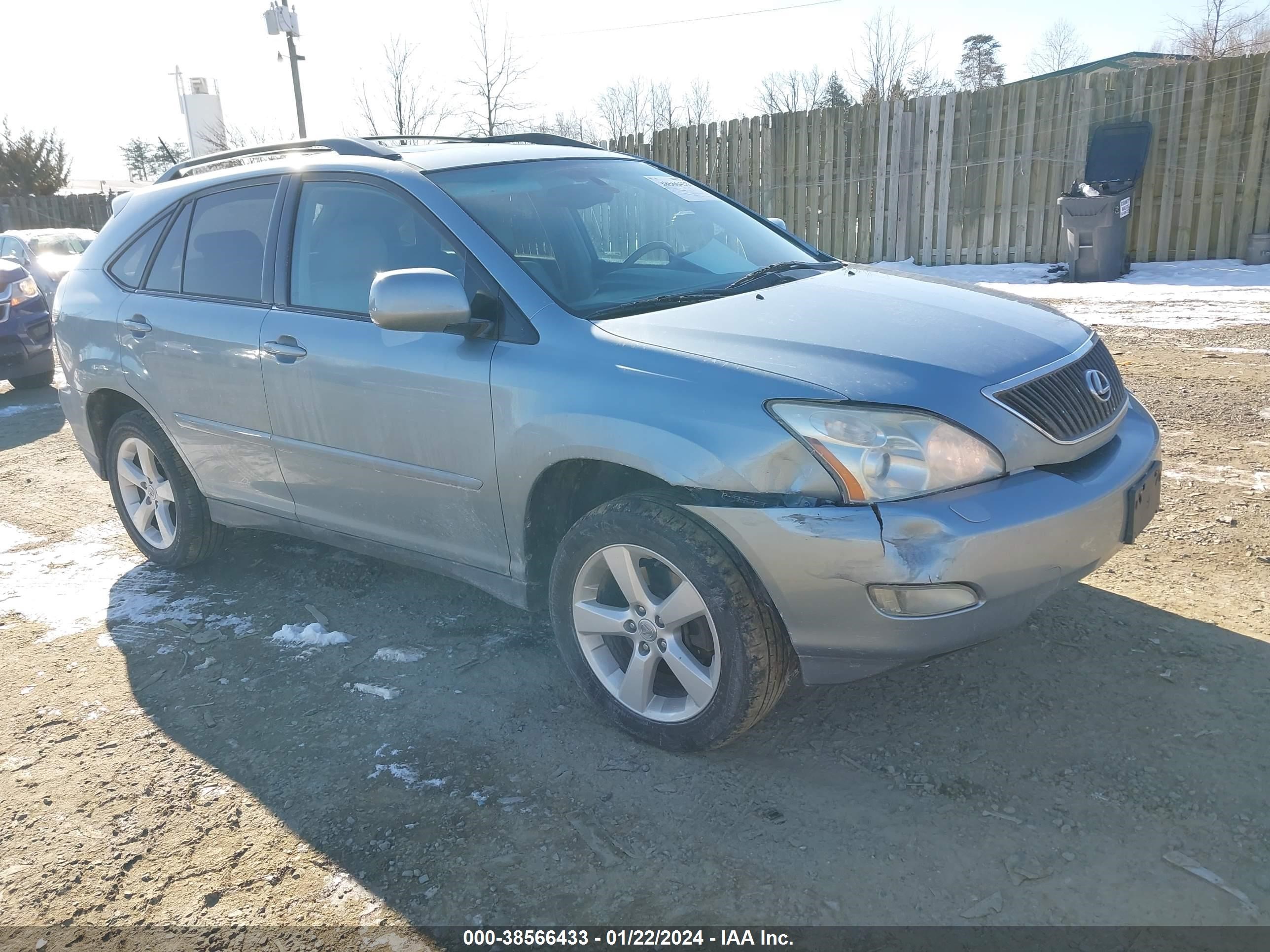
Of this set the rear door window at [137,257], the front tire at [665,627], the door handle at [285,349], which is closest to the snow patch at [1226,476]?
the front tire at [665,627]

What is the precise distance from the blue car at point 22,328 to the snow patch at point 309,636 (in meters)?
7.41

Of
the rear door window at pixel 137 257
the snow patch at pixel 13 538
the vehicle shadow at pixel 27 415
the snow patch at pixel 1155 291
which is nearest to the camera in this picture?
the rear door window at pixel 137 257

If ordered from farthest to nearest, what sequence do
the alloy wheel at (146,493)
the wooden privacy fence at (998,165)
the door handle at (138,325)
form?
the wooden privacy fence at (998,165)
the alloy wheel at (146,493)
the door handle at (138,325)

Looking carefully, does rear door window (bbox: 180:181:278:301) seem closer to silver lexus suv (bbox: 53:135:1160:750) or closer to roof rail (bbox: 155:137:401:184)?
silver lexus suv (bbox: 53:135:1160:750)

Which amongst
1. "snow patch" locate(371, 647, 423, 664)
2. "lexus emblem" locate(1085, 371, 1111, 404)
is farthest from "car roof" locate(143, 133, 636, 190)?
"lexus emblem" locate(1085, 371, 1111, 404)

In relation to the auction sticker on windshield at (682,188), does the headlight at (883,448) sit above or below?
below

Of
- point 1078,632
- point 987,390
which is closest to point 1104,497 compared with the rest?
point 987,390

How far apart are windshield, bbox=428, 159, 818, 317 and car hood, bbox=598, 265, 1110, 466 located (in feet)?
0.91

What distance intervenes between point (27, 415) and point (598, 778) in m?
8.41

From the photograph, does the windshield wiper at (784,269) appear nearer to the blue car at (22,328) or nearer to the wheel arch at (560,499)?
the wheel arch at (560,499)

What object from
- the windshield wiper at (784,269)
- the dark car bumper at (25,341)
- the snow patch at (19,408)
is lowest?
the snow patch at (19,408)

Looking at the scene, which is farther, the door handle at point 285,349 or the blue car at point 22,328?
the blue car at point 22,328

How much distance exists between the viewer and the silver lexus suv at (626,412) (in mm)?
2463

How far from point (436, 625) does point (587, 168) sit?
2.00 metres
